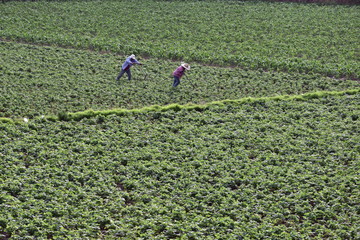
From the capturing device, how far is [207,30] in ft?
123

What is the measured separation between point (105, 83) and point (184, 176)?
9.45m

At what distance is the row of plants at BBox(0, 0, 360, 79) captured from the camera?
32.3m

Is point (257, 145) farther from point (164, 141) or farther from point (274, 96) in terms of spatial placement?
point (274, 96)

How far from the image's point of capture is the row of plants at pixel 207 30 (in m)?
32.3

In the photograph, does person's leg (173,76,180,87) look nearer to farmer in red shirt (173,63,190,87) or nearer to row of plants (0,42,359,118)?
farmer in red shirt (173,63,190,87)

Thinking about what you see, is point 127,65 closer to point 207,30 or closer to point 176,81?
point 176,81

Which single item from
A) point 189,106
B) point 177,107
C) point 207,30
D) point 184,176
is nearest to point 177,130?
point 177,107

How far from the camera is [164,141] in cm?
2200

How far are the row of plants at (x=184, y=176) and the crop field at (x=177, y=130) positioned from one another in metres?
0.05

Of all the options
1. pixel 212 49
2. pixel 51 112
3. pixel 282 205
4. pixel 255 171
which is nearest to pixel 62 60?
pixel 51 112

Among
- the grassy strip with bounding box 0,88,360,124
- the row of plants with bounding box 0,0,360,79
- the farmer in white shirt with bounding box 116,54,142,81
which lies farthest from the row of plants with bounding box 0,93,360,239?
the row of plants with bounding box 0,0,360,79

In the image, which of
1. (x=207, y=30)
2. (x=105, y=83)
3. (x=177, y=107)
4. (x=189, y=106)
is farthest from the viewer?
(x=207, y=30)

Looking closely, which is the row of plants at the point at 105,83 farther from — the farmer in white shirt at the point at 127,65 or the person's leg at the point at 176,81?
the farmer in white shirt at the point at 127,65

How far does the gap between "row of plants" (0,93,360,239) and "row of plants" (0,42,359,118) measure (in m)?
2.05
